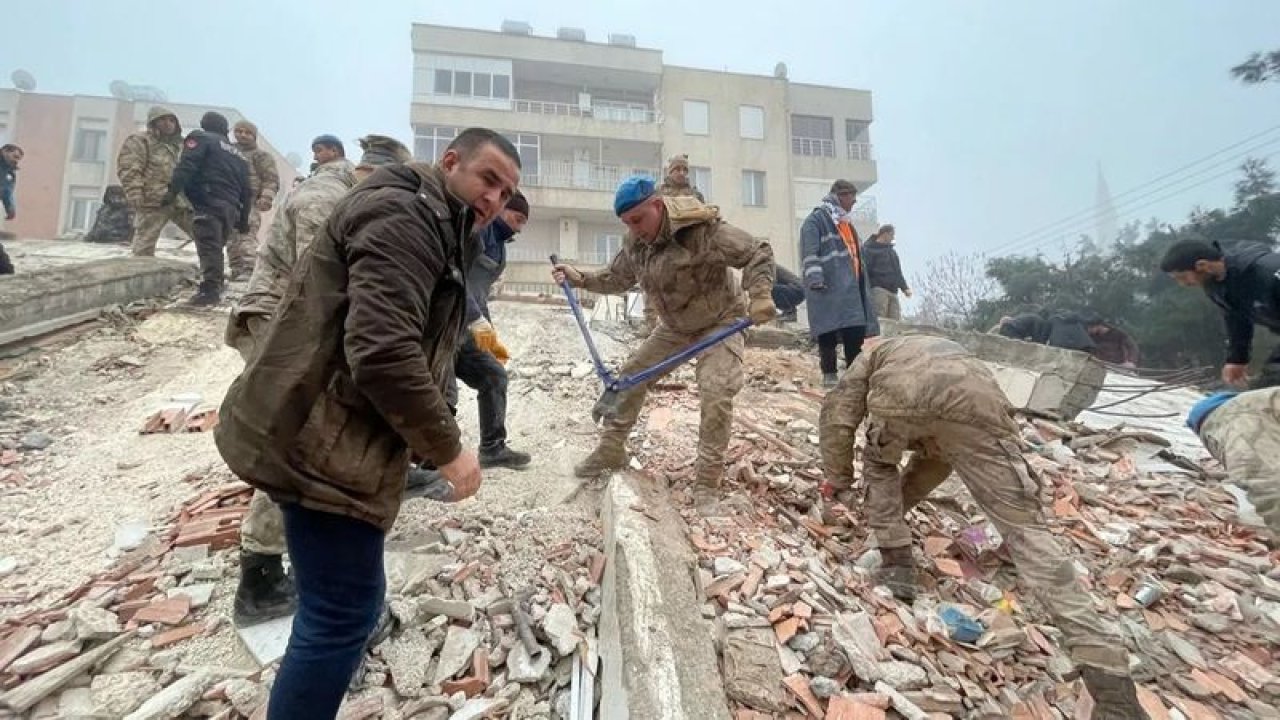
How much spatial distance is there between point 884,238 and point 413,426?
29.3 feet

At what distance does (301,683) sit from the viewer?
143 cm

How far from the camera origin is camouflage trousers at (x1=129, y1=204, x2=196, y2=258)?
706cm

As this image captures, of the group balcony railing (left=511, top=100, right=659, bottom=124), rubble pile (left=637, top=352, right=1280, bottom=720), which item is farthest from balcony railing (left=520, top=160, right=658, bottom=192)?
rubble pile (left=637, top=352, right=1280, bottom=720)

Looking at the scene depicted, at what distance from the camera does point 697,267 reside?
3537 mm

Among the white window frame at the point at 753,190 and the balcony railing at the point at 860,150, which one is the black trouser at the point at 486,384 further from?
the balcony railing at the point at 860,150

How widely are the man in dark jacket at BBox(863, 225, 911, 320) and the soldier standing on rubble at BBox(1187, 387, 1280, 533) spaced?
21.0ft

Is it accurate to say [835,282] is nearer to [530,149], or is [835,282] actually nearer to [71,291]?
[71,291]

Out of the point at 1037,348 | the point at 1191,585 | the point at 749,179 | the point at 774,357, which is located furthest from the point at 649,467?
the point at 749,179

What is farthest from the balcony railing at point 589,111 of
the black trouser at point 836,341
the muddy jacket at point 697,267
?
the muddy jacket at point 697,267

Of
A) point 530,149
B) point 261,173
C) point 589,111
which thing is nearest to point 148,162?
point 261,173

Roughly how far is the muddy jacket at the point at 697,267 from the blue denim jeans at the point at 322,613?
249 centimetres

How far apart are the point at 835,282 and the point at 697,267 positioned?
8.85 ft

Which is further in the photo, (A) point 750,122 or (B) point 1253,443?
(A) point 750,122

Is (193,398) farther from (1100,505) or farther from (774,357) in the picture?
(1100,505)
